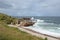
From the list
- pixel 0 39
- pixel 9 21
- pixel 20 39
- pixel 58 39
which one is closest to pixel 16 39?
pixel 20 39

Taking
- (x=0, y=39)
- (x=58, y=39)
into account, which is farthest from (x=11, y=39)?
(x=58, y=39)

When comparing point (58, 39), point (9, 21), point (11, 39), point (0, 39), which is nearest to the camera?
point (0, 39)

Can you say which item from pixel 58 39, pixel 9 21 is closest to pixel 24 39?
pixel 58 39

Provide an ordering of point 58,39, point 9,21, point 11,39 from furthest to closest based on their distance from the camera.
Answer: point 9,21 → point 58,39 → point 11,39

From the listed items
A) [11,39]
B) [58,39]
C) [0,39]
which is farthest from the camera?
[58,39]

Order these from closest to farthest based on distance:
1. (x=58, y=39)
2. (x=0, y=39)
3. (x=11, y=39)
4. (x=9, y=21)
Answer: (x=0, y=39)
(x=11, y=39)
(x=58, y=39)
(x=9, y=21)

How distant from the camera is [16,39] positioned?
20.5 metres

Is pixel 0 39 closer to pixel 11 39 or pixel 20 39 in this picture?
pixel 11 39

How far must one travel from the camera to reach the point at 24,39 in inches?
834

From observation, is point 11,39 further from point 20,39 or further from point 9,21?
point 9,21

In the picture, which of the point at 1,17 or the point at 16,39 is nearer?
the point at 16,39

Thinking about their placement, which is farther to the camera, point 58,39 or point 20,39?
point 58,39

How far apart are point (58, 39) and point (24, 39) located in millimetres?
9382

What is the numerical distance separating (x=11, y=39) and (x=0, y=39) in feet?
7.16
